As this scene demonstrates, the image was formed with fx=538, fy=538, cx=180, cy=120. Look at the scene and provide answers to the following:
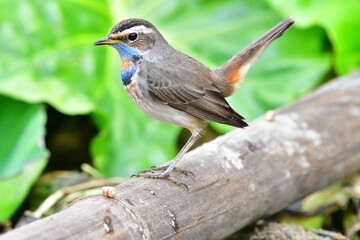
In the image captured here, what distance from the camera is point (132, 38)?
10.1 feet

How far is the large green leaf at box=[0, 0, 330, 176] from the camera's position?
4.63m

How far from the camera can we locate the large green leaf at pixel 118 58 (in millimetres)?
4629

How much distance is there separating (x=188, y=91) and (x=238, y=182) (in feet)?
2.07

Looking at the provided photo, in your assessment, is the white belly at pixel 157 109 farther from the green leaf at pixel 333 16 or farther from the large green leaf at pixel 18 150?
the green leaf at pixel 333 16

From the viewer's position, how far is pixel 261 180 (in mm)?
3434

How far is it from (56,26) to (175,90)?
6.84 feet

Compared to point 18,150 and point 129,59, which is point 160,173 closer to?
point 129,59

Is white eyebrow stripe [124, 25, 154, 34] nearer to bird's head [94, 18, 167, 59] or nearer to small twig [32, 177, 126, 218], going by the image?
bird's head [94, 18, 167, 59]

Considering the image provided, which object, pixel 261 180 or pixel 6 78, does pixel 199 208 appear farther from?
pixel 6 78

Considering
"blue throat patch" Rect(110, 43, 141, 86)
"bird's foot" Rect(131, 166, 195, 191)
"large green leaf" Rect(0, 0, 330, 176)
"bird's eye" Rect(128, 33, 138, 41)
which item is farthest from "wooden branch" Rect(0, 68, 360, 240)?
"bird's eye" Rect(128, 33, 138, 41)

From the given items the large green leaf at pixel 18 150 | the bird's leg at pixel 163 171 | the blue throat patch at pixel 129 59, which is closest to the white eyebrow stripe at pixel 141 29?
the blue throat patch at pixel 129 59

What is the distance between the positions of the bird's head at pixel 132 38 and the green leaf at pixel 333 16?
6.74 ft

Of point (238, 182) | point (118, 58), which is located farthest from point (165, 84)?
point (118, 58)

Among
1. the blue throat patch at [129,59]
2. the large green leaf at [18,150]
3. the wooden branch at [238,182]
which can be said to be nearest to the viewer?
the wooden branch at [238,182]
